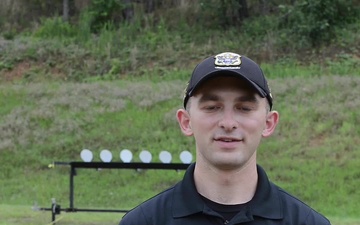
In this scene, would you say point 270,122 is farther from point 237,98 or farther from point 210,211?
point 210,211

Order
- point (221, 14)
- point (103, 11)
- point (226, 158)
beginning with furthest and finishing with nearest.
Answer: point (103, 11) < point (221, 14) < point (226, 158)

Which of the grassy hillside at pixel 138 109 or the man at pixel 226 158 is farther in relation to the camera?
the grassy hillside at pixel 138 109

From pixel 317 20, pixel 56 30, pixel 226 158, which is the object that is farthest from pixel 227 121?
pixel 56 30

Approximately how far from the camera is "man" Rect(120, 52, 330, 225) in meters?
2.23

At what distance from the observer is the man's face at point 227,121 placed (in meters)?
2.22

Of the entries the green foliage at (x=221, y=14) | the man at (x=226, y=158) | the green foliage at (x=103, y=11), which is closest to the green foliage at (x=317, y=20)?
the green foliage at (x=221, y=14)

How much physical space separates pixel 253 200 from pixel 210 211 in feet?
0.44

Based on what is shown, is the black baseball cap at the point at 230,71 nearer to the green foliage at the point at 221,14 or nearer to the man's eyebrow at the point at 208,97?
the man's eyebrow at the point at 208,97

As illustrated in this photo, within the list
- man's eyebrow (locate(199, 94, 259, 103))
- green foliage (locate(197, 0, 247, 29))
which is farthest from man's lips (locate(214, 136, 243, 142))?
green foliage (locate(197, 0, 247, 29))

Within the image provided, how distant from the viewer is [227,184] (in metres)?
2.25

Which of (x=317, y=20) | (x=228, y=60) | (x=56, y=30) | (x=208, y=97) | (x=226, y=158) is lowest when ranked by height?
(x=56, y=30)

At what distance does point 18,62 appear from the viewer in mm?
24500

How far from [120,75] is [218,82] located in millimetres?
21233

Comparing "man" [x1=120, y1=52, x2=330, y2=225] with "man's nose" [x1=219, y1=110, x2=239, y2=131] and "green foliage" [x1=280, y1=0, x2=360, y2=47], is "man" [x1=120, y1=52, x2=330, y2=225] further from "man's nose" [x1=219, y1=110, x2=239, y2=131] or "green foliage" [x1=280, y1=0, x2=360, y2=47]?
"green foliage" [x1=280, y1=0, x2=360, y2=47]
